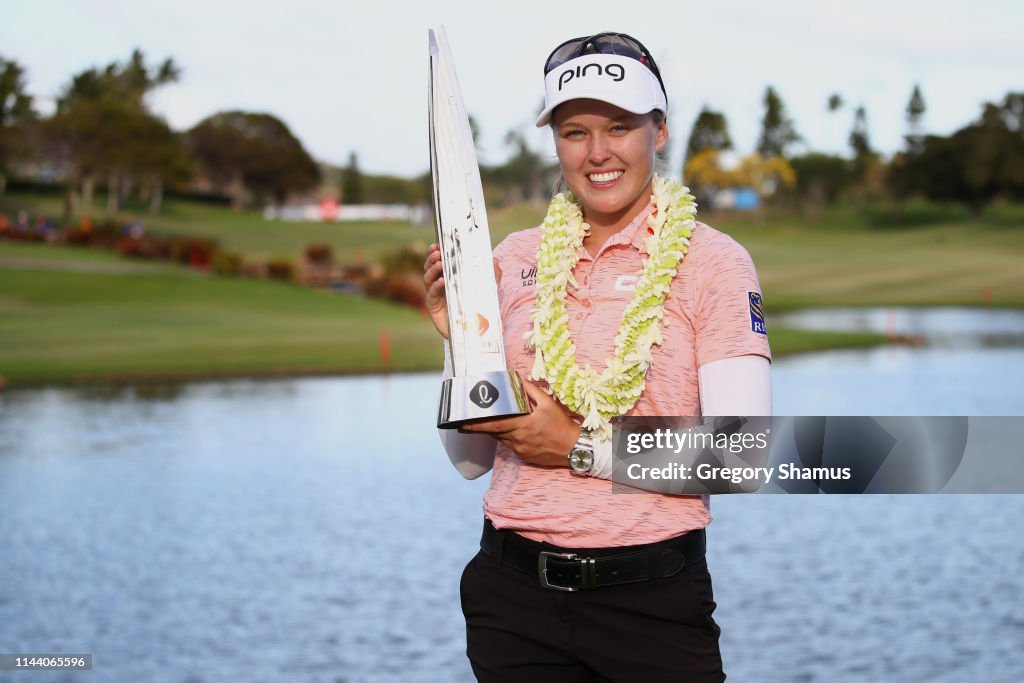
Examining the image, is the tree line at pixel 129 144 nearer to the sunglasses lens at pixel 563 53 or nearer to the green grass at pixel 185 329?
the green grass at pixel 185 329

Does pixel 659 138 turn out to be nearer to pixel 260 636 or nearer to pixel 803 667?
pixel 803 667

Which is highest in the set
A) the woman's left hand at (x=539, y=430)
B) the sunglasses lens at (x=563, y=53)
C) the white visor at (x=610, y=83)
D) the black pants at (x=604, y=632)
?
the sunglasses lens at (x=563, y=53)

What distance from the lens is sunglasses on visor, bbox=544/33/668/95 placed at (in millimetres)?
3021

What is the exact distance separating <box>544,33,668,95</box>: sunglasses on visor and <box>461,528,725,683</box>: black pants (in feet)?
3.62

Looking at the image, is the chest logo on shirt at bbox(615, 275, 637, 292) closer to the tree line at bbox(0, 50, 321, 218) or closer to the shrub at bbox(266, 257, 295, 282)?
the shrub at bbox(266, 257, 295, 282)

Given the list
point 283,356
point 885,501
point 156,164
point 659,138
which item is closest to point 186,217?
point 156,164

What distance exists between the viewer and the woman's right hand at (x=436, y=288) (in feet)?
10.1

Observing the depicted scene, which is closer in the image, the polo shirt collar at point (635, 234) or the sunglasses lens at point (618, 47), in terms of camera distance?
the sunglasses lens at point (618, 47)

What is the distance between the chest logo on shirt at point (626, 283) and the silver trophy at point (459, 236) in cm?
29

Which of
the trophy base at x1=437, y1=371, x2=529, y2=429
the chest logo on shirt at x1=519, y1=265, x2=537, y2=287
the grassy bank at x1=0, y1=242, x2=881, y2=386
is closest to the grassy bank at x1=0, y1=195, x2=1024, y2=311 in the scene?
the grassy bank at x1=0, y1=242, x2=881, y2=386

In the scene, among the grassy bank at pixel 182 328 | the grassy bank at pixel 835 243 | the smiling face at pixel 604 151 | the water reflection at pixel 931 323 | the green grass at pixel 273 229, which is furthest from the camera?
the green grass at pixel 273 229

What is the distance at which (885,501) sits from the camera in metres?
11.8

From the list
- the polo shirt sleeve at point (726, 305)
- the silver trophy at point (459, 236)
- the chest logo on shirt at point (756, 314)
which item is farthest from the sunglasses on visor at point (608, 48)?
the chest logo on shirt at point (756, 314)

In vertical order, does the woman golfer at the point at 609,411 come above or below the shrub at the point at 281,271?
below
